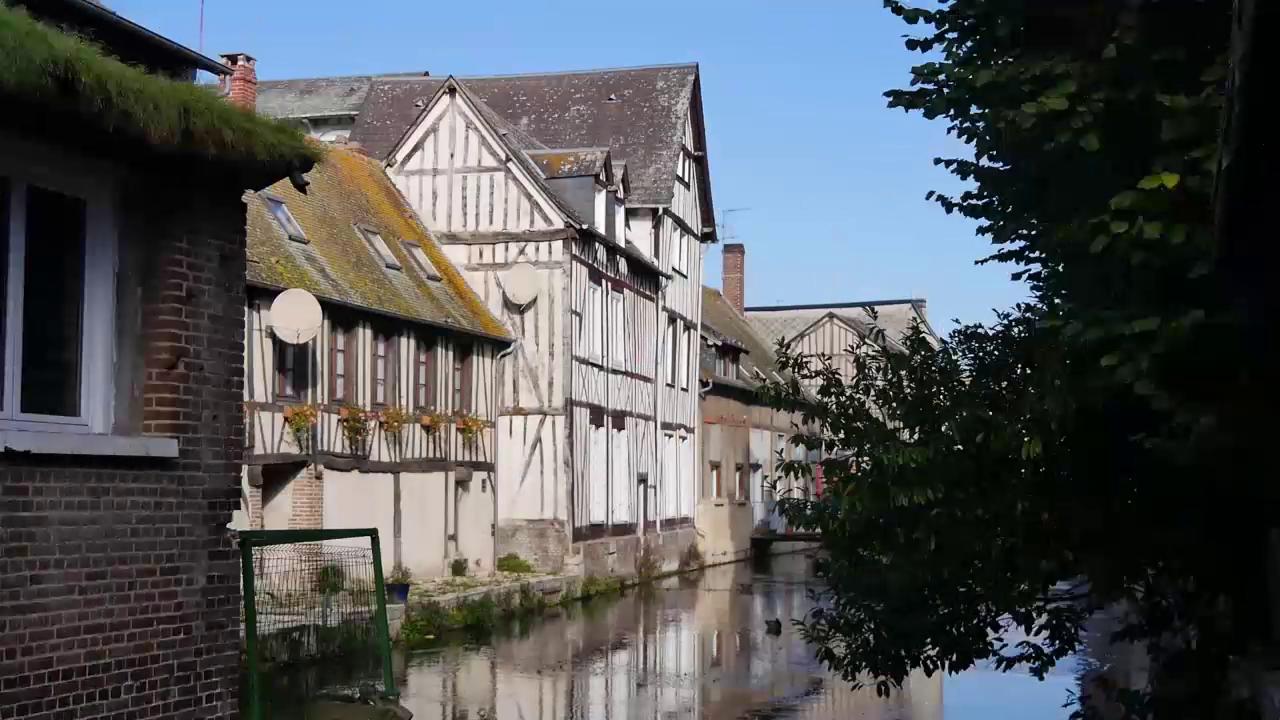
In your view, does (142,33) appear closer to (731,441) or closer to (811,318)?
(731,441)

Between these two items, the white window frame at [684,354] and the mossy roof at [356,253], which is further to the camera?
the white window frame at [684,354]

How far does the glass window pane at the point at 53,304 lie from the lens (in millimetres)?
5512

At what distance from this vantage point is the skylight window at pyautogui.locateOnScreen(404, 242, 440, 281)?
24.0m

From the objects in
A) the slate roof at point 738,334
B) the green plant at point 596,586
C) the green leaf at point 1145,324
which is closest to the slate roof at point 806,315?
the slate roof at point 738,334

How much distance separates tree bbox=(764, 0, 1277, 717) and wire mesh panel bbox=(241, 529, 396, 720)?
10.6ft

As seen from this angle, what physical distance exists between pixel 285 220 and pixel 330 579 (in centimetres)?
991

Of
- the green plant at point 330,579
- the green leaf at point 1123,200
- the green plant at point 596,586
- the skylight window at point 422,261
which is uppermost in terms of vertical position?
the skylight window at point 422,261

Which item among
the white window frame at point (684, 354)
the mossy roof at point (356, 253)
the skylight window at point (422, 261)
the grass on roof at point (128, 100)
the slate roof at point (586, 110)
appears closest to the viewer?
the grass on roof at point (128, 100)

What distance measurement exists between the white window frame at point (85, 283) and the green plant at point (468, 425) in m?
17.0

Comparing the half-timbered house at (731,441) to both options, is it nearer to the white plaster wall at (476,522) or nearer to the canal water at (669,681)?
the white plaster wall at (476,522)

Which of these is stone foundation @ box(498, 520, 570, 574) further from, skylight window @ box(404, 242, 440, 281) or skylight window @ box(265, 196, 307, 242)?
skylight window @ box(265, 196, 307, 242)

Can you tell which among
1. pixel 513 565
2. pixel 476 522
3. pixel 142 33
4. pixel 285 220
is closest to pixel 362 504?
pixel 476 522

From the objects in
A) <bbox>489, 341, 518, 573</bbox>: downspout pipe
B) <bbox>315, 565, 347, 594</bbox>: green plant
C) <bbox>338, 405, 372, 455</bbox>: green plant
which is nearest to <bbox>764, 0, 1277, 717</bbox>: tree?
<bbox>315, 565, 347, 594</bbox>: green plant

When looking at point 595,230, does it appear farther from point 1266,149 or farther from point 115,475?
point 1266,149
